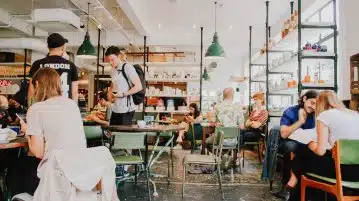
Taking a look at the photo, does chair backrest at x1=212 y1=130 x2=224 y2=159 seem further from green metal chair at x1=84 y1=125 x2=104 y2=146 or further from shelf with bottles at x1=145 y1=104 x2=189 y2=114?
shelf with bottles at x1=145 y1=104 x2=189 y2=114

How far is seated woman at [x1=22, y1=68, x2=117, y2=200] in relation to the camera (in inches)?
85.6

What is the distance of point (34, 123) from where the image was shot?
2.17 m

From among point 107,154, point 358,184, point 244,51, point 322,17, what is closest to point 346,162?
point 358,184

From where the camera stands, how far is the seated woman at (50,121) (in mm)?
2174

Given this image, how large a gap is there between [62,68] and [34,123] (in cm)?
148

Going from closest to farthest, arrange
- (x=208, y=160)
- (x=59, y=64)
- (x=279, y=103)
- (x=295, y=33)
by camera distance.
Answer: (x=59, y=64), (x=208, y=160), (x=295, y=33), (x=279, y=103)

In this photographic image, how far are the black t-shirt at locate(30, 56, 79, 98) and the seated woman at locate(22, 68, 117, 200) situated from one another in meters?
1.10

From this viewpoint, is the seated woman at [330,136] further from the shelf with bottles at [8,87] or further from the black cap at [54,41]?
the shelf with bottles at [8,87]

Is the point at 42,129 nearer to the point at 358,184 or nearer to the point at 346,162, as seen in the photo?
the point at 346,162

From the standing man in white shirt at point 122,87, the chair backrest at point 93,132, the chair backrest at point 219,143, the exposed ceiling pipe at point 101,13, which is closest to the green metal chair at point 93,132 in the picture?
the chair backrest at point 93,132

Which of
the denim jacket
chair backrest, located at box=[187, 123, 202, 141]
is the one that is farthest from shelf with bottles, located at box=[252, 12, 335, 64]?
chair backrest, located at box=[187, 123, 202, 141]

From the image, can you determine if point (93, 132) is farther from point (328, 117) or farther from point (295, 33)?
point (295, 33)

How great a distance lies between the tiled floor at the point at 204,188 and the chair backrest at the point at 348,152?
69.2 inches

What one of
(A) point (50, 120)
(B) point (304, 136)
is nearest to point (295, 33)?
(B) point (304, 136)
